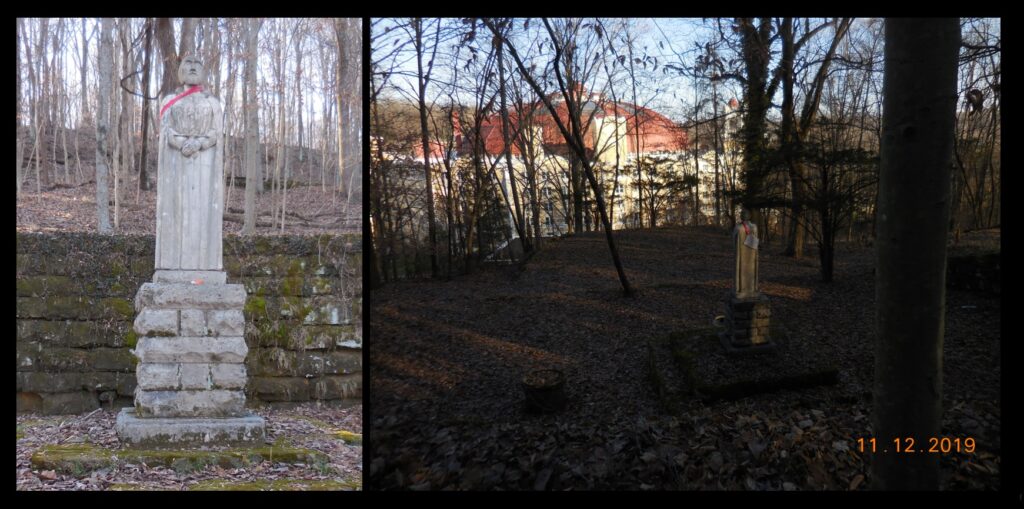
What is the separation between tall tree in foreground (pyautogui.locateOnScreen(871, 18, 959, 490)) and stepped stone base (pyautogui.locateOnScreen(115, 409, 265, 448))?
4658 mm

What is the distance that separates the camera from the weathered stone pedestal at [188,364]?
464 cm

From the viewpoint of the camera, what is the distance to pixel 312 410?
6.35 meters

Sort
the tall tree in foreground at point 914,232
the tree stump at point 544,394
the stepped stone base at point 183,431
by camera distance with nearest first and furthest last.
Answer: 1. the tall tree in foreground at point 914,232
2. the tree stump at point 544,394
3. the stepped stone base at point 183,431

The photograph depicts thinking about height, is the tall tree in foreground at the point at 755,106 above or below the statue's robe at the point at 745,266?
above

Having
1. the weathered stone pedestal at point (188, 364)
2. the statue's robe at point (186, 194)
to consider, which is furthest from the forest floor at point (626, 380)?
the statue's robe at point (186, 194)

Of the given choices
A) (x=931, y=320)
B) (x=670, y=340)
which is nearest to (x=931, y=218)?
(x=931, y=320)

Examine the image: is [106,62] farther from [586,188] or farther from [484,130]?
[586,188]

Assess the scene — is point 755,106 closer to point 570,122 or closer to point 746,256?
point 746,256

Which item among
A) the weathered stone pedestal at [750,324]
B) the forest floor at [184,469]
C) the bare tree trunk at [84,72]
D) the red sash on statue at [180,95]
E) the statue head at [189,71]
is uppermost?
the bare tree trunk at [84,72]

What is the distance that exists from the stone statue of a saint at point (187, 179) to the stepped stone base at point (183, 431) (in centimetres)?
131

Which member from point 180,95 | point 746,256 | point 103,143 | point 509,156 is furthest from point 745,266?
point 103,143

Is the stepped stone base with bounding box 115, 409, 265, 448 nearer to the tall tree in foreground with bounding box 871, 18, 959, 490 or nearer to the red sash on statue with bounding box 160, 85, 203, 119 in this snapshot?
the red sash on statue with bounding box 160, 85, 203, 119

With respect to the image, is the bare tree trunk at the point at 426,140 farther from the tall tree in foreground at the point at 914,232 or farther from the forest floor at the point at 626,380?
the tall tree in foreground at the point at 914,232

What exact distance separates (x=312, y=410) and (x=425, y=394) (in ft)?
10.3
